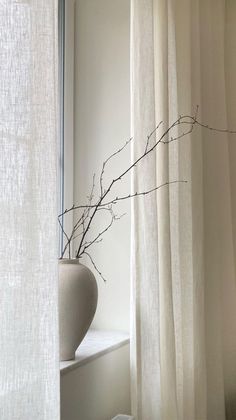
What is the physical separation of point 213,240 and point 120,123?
1.79 feet

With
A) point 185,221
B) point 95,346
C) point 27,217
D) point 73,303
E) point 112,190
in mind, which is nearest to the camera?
point 27,217

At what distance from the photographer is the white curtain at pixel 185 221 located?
4.92 ft

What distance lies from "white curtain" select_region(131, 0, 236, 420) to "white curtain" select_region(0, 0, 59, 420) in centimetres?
58

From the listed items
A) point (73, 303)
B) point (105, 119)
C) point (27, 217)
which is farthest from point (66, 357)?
point (105, 119)

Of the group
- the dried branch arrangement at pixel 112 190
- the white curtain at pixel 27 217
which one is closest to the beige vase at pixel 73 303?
the dried branch arrangement at pixel 112 190

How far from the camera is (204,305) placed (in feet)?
5.83

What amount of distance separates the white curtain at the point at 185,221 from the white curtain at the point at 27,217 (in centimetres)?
58

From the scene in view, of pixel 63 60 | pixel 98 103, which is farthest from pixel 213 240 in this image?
pixel 63 60

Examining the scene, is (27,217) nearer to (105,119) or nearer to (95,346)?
(95,346)

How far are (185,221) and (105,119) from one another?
1.57 ft

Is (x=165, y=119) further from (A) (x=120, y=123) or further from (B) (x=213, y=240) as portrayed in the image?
(B) (x=213, y=240)

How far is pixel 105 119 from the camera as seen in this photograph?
1.83 metres

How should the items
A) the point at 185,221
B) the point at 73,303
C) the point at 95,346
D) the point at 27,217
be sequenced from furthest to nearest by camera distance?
the point at 185,221 → the point at 95,346 → the point at 73,303 → the point at 27,217

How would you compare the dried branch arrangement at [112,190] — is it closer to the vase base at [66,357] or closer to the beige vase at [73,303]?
the beige vase at [73,303]
